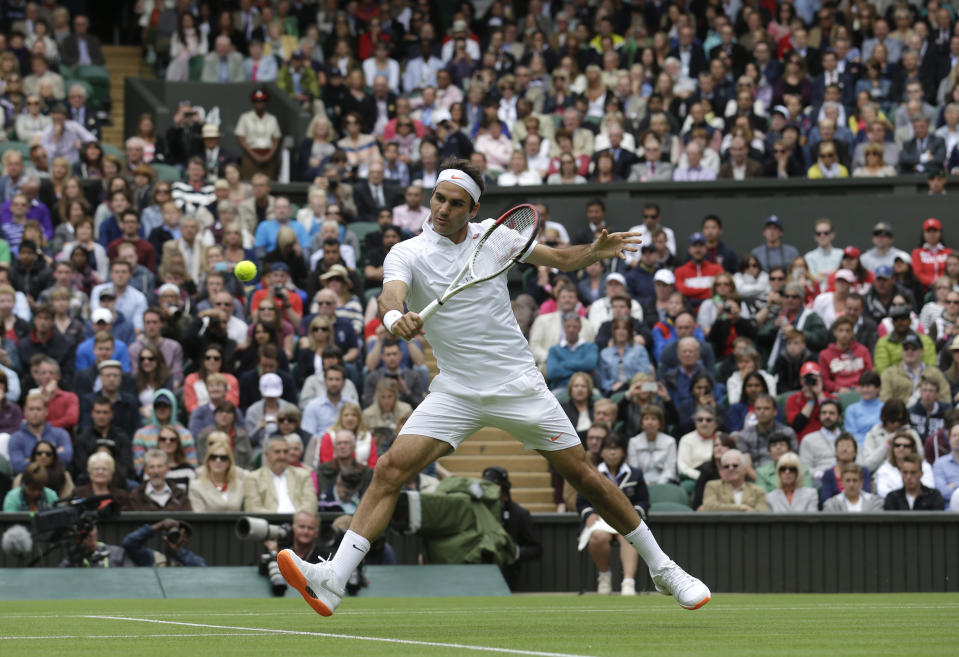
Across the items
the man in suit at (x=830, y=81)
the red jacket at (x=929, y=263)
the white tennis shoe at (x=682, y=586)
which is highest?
the man in suit at (x=830, y=81)

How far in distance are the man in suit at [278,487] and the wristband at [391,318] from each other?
24.3 ft

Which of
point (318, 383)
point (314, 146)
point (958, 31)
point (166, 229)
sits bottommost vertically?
point (318, 383)

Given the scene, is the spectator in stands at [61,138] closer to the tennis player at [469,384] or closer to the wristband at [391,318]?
the tennis player at [469,384]

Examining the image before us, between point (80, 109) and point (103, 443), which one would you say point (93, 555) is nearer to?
point (103, 443)

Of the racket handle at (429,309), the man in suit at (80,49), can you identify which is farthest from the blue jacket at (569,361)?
the man in suit at (80,49)

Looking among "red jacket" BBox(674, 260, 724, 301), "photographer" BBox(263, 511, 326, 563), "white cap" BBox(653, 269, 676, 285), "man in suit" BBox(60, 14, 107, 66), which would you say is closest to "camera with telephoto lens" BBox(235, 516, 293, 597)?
"photographer" BBox(263, 511, 326, 563)

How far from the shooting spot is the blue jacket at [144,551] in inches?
511

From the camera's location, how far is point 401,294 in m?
7.14

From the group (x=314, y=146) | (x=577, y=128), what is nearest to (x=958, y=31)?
(x=577, y=128)

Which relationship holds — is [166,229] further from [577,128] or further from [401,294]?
[401,294]

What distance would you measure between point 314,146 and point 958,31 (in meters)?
9.06

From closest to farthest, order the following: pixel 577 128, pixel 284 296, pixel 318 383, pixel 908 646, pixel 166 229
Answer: pixel 908 646 < pixel 318 383 < pixel 284 296 < pixel 166 229 < pixel 577 128

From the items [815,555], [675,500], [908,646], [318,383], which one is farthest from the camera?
[318,383]

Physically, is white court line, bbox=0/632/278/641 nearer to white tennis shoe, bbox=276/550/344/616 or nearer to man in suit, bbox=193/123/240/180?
white tennis shoe, bbox=276/550/344/616
